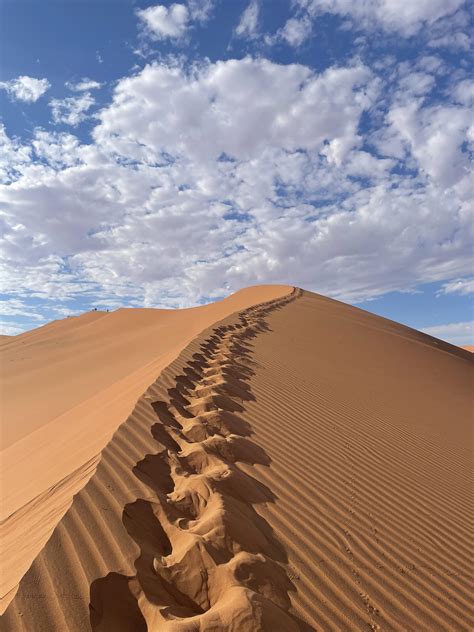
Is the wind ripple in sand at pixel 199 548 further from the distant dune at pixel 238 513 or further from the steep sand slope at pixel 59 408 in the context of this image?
the steep sand slope at pixel 59 408

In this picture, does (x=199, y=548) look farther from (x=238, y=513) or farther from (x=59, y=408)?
(x=59, y=408)

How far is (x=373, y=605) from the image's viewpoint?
292cm

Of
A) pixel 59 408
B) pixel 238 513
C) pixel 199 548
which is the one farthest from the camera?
pixel 59 408

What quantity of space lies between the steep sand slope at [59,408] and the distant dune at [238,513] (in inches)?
1.6

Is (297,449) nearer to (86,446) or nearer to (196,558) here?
(86,446)

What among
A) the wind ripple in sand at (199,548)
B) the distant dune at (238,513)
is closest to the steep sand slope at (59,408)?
the distant dune at (238,513)

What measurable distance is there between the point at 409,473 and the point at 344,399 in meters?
3.16

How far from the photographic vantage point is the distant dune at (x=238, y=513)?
2.54 meters

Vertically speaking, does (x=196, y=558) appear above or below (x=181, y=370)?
below

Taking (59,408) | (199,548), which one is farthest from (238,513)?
(59,408)

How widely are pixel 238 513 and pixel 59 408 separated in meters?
9.41

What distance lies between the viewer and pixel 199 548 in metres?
2.87

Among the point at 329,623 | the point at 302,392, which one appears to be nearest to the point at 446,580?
the point at 329,623

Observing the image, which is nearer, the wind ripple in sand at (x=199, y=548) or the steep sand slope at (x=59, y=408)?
the wind ripple in sand at (x=199, y=548)
